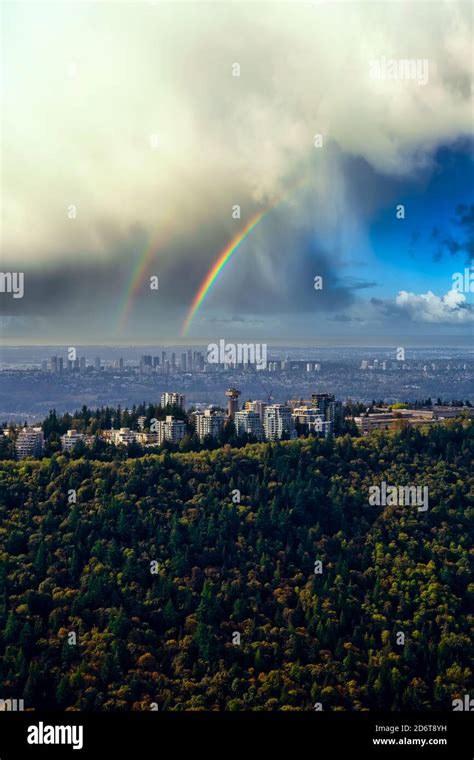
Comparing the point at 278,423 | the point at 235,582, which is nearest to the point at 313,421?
the point at 278,423

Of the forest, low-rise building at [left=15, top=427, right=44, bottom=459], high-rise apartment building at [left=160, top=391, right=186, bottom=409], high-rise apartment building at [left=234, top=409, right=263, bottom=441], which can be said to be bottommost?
the forest

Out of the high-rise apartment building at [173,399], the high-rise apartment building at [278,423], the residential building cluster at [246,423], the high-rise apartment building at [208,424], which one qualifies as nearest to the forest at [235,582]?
the residential building cluster at [246,423]

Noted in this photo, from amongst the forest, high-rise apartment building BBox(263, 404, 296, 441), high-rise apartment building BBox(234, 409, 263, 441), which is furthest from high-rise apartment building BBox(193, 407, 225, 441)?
the forest

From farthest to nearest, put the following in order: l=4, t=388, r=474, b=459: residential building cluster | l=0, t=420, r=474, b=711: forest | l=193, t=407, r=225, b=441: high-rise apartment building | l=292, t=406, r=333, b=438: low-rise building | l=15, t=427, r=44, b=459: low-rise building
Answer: l=292, t=406, r=333, b=438: low-rise building, l=193, t=407, r=225, b=441: high-rise apartment building, l=4, t=388, r=474, b=459: residential building cluster, l=15, t=427, r=44, b=459: low-rise building, l=0, t=420, r=474, b=711: forest

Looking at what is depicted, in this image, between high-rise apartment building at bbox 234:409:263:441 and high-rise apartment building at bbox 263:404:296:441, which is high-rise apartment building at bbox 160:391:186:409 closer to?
high-rise apartment building at bbox 234:409:263:441

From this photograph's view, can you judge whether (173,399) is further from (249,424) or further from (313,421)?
(313,421)

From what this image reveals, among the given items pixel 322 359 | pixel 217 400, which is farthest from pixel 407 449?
pixel 322 359

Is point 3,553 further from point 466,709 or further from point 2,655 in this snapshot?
point 466,709

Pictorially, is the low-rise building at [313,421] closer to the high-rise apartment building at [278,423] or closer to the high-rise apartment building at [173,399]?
the high-rise apartment building at [278,423]

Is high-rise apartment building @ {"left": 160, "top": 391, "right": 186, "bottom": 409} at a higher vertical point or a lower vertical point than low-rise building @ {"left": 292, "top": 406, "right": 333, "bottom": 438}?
higher
